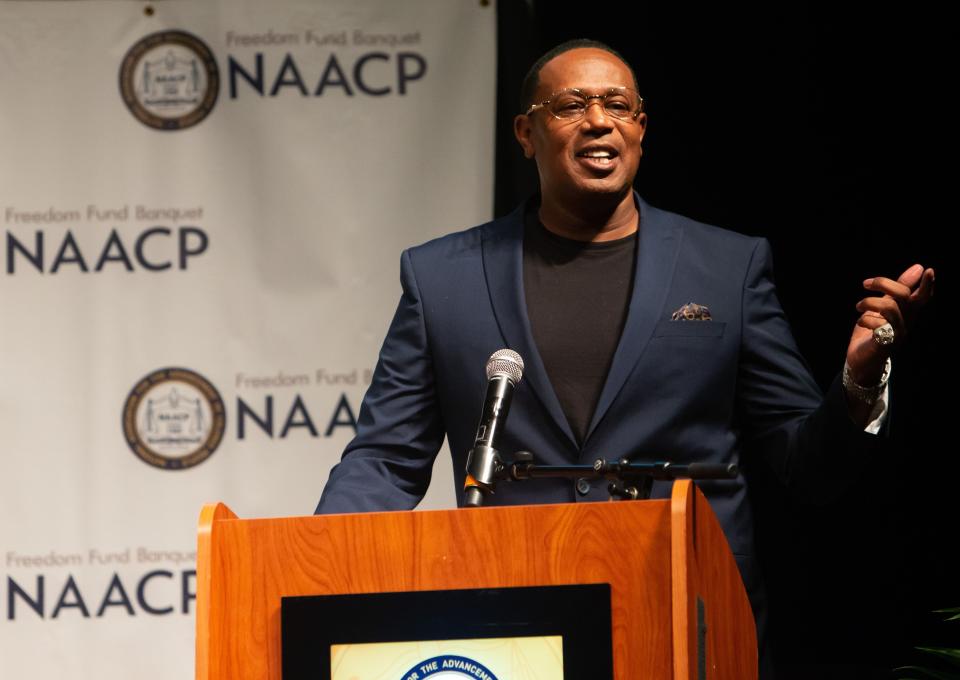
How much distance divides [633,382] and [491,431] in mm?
671

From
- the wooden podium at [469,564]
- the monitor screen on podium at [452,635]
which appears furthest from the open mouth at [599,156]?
the monitor screen on podium at [452,635]

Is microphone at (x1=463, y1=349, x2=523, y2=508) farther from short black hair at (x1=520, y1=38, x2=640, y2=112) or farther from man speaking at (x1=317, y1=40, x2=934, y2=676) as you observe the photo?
short black hair at (x1=520, y1=38, x2=640, y2=112)

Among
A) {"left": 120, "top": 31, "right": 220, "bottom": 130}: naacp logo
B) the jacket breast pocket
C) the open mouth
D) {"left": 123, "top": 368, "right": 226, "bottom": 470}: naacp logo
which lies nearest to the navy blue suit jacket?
the jacket breast pocket

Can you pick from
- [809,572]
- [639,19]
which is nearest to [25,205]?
[639,19]

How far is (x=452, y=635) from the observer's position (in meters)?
1.88

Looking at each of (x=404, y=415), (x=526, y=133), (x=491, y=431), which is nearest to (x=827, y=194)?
(x=526, y=133)

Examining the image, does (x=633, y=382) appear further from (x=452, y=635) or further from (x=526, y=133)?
(x=452, y=635)

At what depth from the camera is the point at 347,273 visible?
3992 mm

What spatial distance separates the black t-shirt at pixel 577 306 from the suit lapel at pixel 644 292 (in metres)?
Result: 0.06

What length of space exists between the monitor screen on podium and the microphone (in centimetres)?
16

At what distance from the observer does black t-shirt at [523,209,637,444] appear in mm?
2717

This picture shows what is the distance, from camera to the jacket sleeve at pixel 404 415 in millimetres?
2744

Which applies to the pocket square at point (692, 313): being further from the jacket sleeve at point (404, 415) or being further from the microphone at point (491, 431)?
the microphone at point (491, 431)

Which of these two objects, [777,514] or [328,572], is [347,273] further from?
[328,572]
